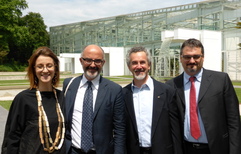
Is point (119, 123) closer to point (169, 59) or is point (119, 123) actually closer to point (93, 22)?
point (169, 59)

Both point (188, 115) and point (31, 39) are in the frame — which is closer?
point (188, 115)

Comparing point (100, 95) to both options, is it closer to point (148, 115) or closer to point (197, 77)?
point (148, 115)

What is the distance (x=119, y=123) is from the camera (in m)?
2.60

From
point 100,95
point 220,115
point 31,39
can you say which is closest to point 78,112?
point 100,95

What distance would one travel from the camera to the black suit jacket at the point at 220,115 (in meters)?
2.73

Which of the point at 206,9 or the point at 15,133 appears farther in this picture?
the point at 206,9

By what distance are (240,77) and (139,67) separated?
22.3 metres

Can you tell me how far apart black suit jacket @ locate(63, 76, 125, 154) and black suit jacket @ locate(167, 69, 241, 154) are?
0.74 meters

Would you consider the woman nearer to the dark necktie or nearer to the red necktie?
the dark necktie

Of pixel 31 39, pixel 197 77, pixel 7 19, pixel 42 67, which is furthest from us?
pixel 31 39

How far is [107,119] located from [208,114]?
1.13 m

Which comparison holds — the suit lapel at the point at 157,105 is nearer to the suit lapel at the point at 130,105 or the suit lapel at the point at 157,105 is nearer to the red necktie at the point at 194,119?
the suit lapel at the point at 130,105

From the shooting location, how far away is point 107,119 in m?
2.55

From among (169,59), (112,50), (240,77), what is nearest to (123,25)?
(112,50)
